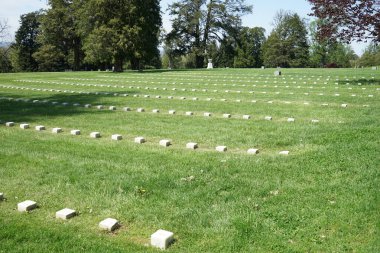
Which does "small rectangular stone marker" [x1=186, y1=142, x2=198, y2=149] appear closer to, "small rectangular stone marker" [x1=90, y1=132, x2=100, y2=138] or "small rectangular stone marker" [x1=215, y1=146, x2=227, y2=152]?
"small rectangular stone marker" [x1=215, y1=146, x2=227, y2=152]

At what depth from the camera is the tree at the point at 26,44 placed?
2212 inches

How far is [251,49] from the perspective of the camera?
66.4 metres

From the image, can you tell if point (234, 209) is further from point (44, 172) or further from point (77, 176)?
point (44, 172)

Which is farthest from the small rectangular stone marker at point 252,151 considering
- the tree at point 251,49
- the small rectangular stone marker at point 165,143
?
the tree at point 251,49

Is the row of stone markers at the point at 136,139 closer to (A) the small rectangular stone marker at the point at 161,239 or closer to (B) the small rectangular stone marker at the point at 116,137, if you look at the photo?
(B) the small rectangular stone marker at the point at 116,137

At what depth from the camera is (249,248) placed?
10.4 ft

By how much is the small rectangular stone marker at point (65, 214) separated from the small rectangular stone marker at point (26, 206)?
13.7 inches

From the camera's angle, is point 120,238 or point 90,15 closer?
point 120,238

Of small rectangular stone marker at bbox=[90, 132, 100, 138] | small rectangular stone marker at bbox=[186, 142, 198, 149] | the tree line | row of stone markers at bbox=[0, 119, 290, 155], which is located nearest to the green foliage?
the tree line

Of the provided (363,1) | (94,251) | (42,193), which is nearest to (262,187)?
(94,251)

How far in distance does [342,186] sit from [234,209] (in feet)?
4.46

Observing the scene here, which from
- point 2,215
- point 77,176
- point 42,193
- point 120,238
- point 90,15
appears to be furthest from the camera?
point 90,15

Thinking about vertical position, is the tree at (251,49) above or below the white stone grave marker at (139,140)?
above

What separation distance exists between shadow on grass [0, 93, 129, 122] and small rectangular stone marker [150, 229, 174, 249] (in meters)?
6.77
